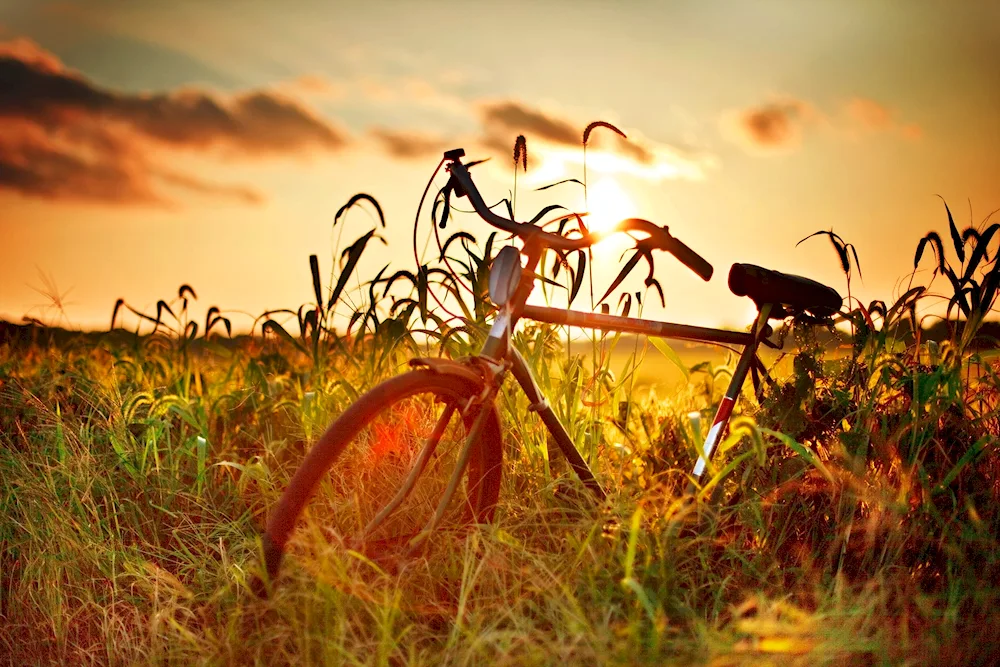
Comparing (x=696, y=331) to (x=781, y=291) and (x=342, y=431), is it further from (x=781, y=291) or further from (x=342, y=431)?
(x=342, y=431)

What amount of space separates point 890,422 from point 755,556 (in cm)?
80

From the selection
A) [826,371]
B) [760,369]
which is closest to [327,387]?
[760,369]

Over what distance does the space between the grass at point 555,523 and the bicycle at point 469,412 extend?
4.8 inches

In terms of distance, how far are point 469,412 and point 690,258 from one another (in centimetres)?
95

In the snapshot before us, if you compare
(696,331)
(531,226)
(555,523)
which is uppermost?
(531,226)

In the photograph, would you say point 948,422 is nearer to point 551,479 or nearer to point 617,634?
point 551,479

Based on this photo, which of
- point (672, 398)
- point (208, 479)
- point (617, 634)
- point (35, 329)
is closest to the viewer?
point (617, 634)

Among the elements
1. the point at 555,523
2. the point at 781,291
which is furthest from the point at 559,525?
the point at 781,291

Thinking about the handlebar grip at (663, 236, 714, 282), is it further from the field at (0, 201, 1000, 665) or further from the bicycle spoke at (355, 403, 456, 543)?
the bicycle spoke at (355, 403, 456, 543)

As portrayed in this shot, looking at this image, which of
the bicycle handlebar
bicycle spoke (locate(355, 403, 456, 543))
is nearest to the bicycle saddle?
the bicycle handlebar

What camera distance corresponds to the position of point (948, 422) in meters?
3.13

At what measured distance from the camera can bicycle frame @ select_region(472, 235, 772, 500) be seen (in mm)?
2455

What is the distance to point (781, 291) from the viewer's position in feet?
10.5

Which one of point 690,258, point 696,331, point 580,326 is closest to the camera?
Result: point 580,326
